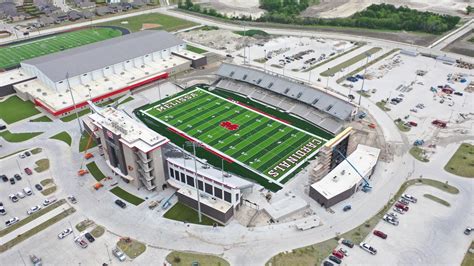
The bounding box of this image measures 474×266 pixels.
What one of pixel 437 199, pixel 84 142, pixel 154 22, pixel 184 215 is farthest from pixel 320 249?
pixel 154 22

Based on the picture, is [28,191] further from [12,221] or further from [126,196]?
[126,196]

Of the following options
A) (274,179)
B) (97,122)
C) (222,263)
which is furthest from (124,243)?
(274,179)

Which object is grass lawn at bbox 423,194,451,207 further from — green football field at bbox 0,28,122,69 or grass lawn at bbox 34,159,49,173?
green football field at bbox 0,28,122,69

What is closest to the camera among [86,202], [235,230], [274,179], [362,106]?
[235,230]

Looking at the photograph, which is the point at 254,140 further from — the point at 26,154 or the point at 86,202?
the point at 26,154

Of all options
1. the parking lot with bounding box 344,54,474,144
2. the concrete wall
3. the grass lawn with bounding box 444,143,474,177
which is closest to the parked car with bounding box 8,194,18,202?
the concrete wall

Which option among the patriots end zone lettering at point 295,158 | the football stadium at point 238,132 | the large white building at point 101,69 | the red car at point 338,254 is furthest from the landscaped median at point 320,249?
the large white building at point 101,69
